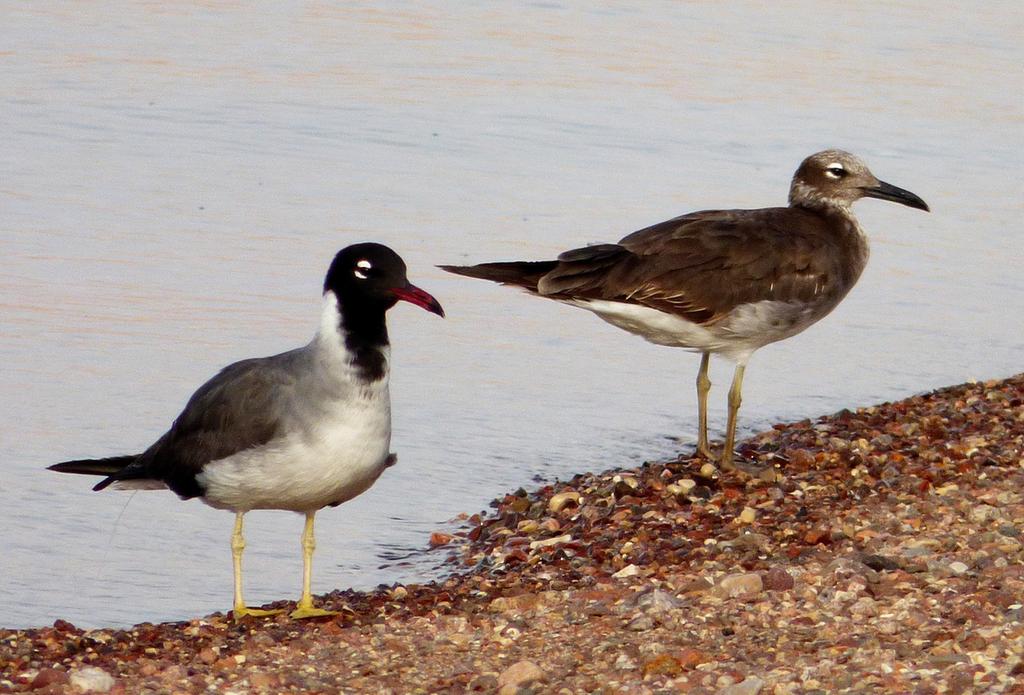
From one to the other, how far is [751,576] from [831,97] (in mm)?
14411

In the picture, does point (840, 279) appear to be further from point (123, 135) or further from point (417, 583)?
point (123, 135)

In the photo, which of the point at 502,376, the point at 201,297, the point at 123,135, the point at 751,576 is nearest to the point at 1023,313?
the point at 502,376

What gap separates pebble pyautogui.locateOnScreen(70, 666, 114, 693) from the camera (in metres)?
6.00

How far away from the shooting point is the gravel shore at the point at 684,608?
5680 millimetres

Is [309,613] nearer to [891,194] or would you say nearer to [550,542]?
[550,542]

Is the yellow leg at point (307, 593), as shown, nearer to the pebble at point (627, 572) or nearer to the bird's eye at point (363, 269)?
the bird's eye at point (363, 269)

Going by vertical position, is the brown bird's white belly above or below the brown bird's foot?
above

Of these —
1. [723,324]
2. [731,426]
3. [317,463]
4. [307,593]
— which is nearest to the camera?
[317,463]

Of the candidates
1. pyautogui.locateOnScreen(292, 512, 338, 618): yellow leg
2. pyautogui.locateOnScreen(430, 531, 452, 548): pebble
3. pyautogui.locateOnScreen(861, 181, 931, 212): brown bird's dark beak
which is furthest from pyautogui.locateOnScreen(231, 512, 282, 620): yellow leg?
pyautogui.locateOnScreen(861, 181, 931, 212): brown bird's dark beak

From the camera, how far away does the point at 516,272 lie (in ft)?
28.8

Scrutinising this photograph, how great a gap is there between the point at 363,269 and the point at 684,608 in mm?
1871

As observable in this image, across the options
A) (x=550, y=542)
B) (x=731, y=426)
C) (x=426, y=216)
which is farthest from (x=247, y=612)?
(x=426, y=216)

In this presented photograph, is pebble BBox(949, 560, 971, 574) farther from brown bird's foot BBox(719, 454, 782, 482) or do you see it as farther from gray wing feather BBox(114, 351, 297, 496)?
gray wing feather BBox(114, 351, 297, 496)

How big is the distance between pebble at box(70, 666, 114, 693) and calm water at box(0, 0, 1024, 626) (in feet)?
5.08
